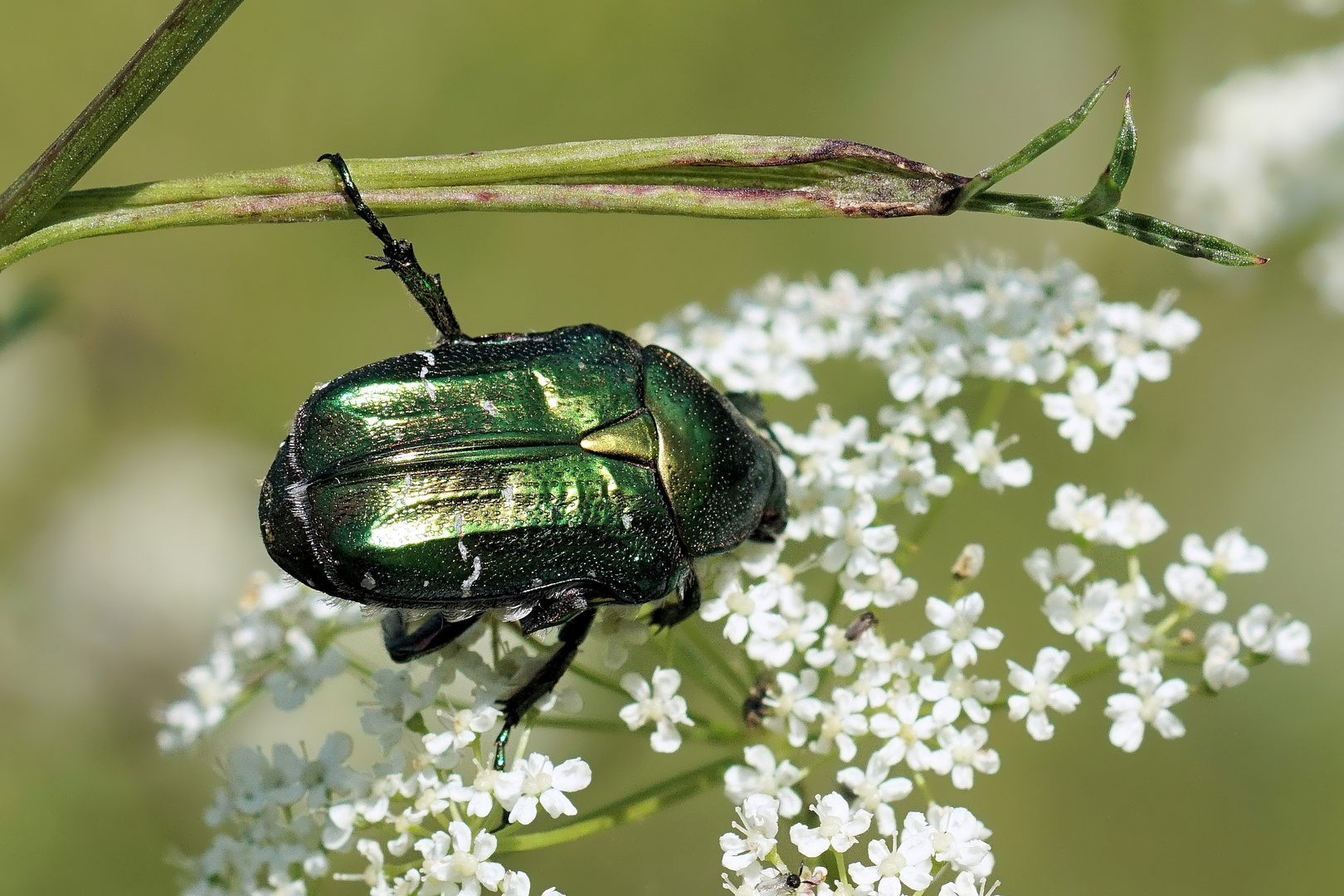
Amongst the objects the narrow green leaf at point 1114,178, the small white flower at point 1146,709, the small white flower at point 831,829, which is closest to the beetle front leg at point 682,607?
the small white flower at point 831,829

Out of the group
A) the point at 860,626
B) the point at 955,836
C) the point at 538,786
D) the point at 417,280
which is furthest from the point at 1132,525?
the point at 417,280

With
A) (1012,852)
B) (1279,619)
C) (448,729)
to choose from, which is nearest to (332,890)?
(448,729)

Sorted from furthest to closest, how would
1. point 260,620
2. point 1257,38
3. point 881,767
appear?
point 1257,38, point 260,620, point 881,767

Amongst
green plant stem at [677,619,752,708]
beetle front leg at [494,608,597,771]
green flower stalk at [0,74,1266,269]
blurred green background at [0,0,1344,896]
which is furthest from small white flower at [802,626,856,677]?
blurred green background at [0,0,1344,896]

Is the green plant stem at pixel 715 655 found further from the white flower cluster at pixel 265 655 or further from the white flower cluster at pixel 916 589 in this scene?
the white flower cluster at pixel 265 655

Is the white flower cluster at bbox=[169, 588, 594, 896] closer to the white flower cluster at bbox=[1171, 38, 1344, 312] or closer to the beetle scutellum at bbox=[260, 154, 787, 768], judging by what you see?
the beetle scutellum at bbox=[260, 154, 787, 768]

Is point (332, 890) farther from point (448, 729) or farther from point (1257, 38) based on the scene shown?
point (1257, 38)

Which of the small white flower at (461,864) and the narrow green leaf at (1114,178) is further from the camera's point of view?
the small white flower at (461,864)
